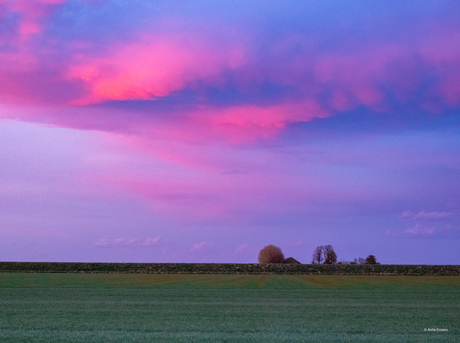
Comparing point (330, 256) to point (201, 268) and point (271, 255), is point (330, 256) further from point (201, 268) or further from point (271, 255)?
point (201, 268)

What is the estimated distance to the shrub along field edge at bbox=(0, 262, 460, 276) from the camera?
251 feet

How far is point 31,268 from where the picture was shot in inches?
3061

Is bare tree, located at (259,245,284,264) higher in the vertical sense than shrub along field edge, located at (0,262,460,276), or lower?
higher

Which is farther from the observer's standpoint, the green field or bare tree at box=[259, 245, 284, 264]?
bare tree at box=[259, 245, 284, 264]

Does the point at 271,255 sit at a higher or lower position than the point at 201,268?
higher

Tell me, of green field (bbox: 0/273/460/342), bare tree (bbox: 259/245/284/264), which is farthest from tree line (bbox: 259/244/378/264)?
green field (bbox: 0/273/460/342)

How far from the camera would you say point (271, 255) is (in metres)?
94.7

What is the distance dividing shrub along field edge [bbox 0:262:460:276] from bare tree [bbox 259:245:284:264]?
17.0 meters

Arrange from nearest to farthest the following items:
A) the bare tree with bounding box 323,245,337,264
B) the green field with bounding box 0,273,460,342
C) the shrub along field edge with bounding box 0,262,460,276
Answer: the green field with bounding box 0,273,460,342
the shrub along field edge with bounding box 0,262,460,276
the bare tree with bounding box 323,245,337,264

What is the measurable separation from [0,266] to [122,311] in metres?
64.1

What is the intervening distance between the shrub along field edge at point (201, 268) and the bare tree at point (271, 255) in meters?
17.0

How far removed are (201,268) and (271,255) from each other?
20.9 meters

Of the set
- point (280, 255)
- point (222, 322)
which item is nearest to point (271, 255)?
point (280, 255)

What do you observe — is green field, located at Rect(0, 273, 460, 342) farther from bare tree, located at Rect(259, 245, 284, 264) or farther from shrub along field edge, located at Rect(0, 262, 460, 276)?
bare tree, located at Rect(259, 245, 284, 264)
